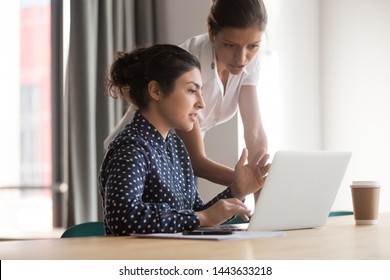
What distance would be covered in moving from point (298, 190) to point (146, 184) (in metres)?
0.38

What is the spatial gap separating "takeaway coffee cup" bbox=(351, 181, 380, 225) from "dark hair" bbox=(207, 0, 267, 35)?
2.18ft

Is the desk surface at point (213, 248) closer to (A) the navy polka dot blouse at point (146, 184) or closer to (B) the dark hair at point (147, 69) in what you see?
(A) the navy polka dot blouse at point (146, 184)

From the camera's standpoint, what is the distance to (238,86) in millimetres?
2555

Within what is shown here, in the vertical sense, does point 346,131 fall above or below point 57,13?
below

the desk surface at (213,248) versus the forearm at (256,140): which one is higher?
the forearm at (256,140)

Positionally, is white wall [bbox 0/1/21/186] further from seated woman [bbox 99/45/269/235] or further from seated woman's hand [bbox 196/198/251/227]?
seated woman's hand [bbox 196/198/251/227]

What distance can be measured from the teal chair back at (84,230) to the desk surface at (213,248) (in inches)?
14.8

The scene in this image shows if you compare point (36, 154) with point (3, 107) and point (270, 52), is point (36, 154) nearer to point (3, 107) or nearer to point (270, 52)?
point (3, 107)

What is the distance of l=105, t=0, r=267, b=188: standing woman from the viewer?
221 centimetres

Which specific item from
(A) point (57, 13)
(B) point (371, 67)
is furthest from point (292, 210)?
(B) point (371, 67)

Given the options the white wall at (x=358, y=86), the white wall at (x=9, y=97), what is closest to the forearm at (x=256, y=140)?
the white wall at (x=9, y=97)

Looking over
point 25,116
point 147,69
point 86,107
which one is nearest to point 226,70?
point 147,69

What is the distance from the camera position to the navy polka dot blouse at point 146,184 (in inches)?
58.7

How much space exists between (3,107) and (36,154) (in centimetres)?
31
